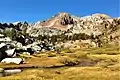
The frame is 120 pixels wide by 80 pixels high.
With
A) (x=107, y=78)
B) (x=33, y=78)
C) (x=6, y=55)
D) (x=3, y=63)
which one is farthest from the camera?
(x=6, y=55)

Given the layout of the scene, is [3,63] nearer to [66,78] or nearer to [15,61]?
[15,61]

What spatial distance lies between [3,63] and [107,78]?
230 feet

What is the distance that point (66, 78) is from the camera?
59000 millimetres

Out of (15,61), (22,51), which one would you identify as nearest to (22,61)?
(15,61)

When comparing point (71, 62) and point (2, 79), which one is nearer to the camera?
point (2, 79)

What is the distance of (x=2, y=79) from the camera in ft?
196

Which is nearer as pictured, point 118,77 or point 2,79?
point 118,77

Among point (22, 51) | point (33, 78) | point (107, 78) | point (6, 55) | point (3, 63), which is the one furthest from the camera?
point (22, 51)

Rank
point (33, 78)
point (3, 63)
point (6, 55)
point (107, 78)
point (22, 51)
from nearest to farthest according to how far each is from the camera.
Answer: point (107, 78) < point (33, 78) < point (3, 63) < point (6, 55) < point (22, 51)

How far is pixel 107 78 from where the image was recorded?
55.6 m

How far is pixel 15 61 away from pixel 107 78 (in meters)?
69.2

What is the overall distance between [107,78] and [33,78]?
14945mm

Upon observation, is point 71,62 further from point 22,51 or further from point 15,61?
point 22,51

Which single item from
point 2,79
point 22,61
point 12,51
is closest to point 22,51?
point 12,51
